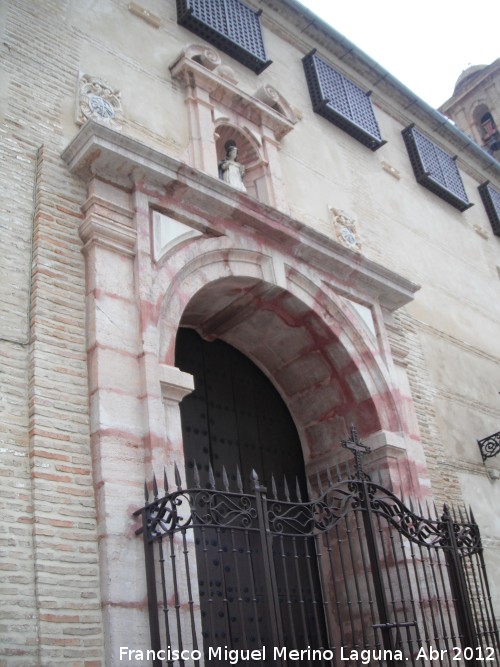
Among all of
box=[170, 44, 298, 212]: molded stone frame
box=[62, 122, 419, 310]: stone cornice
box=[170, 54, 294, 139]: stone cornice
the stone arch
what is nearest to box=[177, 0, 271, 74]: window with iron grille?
box=[170, 44, 298, 212]: molded stone frame

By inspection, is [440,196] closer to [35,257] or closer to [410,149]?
[410,149]

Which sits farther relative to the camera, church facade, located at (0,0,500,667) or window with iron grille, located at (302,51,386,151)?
window with iron grille, located at (302,51,386,151)

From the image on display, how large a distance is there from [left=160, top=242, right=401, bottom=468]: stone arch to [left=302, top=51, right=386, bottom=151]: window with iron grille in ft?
11.9

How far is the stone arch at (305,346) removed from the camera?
25.2ft

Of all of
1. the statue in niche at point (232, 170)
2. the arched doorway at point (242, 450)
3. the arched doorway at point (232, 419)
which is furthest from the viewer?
the statue in niche at point (232, 170)

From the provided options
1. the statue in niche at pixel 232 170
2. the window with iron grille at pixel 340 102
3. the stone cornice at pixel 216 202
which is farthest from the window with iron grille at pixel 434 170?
the statue in niche at pixel 232 170

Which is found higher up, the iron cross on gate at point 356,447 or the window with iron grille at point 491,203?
the window with iron grille at point 491,203

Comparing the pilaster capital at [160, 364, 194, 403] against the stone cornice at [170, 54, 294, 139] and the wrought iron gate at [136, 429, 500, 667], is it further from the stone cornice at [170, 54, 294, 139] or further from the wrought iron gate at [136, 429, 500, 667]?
the stone cornice at [170, 54, 294, 139]

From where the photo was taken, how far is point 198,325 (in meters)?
8.03

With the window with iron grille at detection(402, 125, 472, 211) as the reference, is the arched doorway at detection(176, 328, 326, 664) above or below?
below

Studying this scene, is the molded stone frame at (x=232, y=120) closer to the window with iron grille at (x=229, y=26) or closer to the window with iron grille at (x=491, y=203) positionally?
the window with iron grille at (x=229, y=26)

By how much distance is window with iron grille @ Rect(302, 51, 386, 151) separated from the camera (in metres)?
10.6

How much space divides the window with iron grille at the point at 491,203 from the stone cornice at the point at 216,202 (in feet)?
17.0

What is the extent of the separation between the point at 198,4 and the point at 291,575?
252 inches
